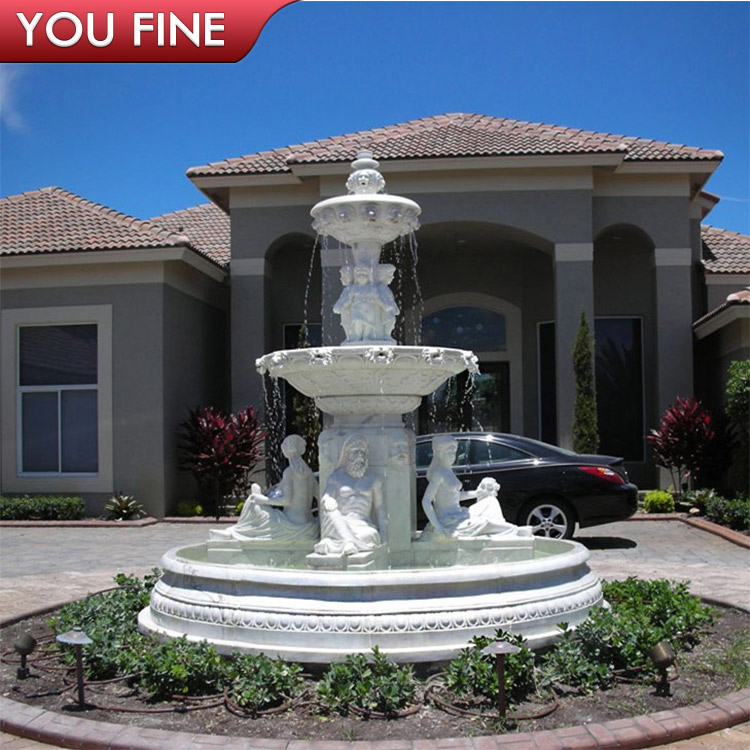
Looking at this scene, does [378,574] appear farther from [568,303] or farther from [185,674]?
[568,303]

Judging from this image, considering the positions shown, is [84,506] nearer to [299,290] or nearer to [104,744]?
[299,290]

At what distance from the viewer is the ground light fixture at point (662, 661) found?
5820 mm


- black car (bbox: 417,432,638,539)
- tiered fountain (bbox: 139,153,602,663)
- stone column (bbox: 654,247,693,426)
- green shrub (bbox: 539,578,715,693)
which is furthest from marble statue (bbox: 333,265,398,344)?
stone column (bbox: 654,247,693,426)

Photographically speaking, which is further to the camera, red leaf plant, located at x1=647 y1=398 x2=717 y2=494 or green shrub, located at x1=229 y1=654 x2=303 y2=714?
red leaf plant, located at x1=647 y1=398 x2=717 y2=494

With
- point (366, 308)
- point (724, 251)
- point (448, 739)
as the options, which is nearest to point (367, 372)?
point (366, 308)

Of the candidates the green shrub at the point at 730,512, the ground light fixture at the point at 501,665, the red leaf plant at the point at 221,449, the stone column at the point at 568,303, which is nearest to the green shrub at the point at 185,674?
the ground light fixture at the point at 501,665

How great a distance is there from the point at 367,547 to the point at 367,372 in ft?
4.47

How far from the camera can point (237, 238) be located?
828 inches

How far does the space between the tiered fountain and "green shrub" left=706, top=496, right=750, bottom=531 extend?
730cm

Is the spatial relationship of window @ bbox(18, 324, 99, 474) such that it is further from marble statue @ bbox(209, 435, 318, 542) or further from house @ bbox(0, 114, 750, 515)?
marble statue @ bbox(209, 435, 318, 542)

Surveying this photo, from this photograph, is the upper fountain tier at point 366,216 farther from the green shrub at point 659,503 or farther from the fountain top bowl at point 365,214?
the green shrub at point 659,503

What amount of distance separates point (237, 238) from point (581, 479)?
10.6 metres

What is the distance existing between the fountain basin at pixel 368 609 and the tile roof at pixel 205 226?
16908mm

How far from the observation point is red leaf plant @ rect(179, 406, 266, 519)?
18.5 m
